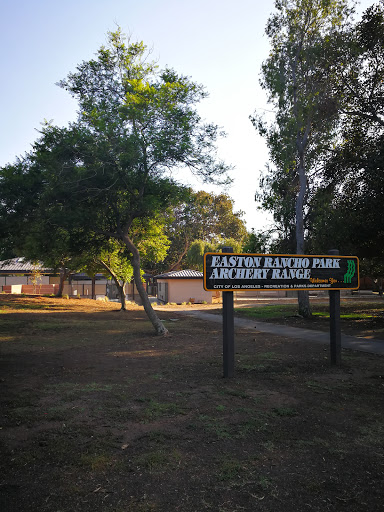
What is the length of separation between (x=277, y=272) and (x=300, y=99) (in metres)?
14.8

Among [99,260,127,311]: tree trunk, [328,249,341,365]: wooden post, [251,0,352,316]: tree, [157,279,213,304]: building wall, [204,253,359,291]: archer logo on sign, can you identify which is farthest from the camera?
[157,279,213,304]: building wall

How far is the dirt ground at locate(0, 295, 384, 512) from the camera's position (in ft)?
11.9

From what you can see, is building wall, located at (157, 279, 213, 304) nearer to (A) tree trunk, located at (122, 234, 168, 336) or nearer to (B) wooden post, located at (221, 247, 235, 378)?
(A) tree trunk, located at (122, 234, 168, 336)

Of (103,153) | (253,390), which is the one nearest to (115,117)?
(103,153)

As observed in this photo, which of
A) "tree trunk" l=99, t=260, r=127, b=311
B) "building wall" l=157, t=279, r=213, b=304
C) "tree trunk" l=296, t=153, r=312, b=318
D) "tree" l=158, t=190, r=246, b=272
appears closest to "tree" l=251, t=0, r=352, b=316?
"tree trunk" l=296, t=153, r=312, b=318

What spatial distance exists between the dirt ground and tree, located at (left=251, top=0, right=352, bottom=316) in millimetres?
13197

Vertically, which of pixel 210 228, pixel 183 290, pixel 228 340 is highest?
pixel 210 228

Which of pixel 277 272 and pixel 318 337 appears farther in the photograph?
pixel 318 337

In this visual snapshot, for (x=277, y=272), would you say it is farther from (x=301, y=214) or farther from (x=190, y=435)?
(x=301, y=214)

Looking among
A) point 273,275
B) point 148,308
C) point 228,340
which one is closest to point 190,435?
point 228,340

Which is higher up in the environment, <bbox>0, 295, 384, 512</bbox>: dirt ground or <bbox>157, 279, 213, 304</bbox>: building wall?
<bbox>157, 279, 213, 304</bbox>: building wall

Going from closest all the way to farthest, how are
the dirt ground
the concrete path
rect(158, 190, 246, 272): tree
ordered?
the dirt ground
the concrete path
rect(158, 190, 246, 272): tree

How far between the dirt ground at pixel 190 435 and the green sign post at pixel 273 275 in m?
0.91

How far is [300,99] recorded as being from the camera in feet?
67.4
